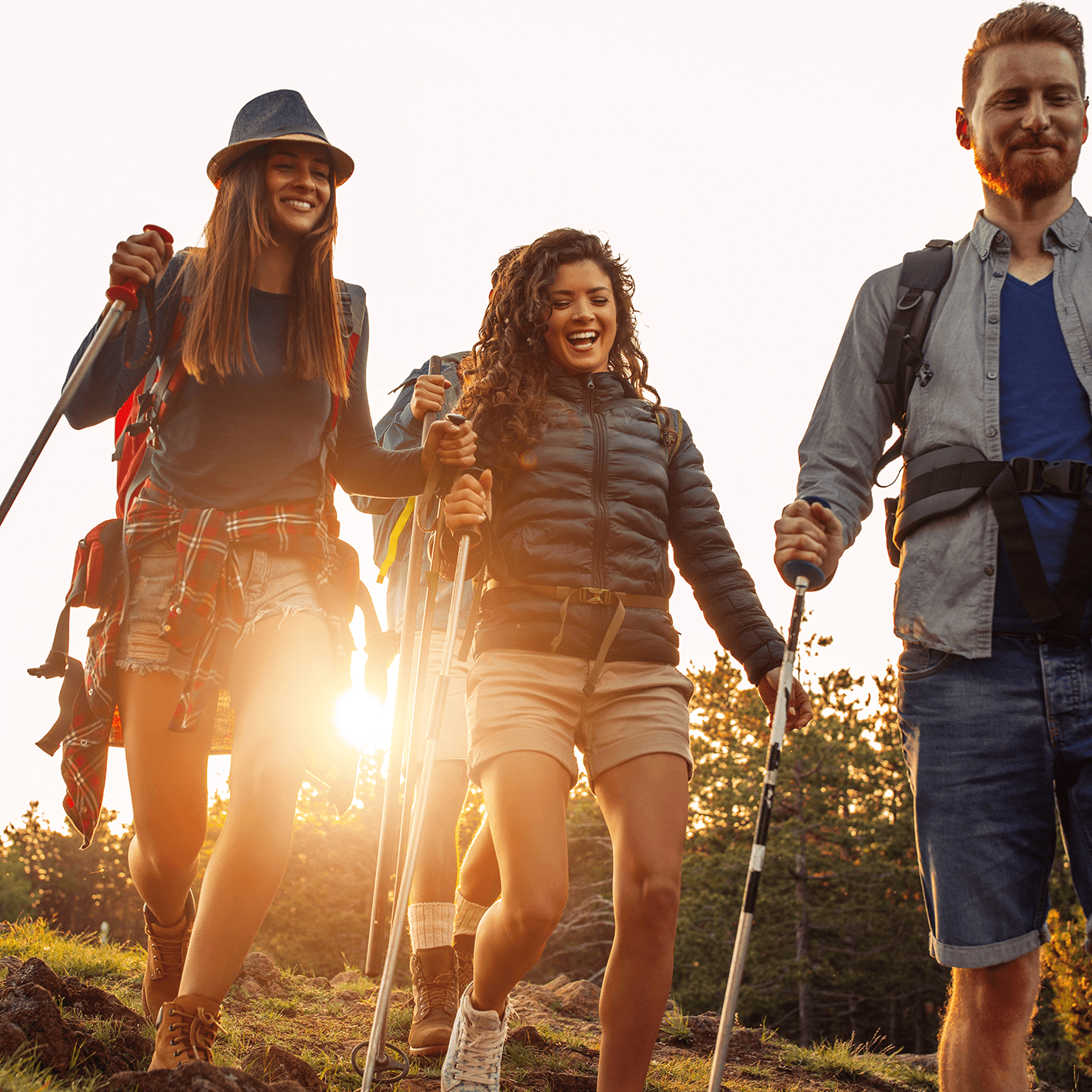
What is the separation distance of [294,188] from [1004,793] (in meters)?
2.62

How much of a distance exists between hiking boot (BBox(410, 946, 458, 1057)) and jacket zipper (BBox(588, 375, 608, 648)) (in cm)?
A: 164

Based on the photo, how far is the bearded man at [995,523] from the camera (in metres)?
2.53

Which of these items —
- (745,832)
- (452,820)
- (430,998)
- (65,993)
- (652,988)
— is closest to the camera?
(652,988)

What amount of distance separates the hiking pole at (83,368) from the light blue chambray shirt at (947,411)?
1934 millimetres

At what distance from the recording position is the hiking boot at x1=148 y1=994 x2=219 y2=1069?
8.77 ft

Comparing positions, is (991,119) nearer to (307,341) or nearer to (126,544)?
(307,341)

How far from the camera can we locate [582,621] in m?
3.34

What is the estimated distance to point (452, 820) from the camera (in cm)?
450

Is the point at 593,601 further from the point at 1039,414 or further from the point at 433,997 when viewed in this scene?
the point at 433,997

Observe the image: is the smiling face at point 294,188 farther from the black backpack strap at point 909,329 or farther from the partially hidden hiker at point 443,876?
the black backpack strap at point 909,329

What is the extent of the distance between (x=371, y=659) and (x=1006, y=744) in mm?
1907

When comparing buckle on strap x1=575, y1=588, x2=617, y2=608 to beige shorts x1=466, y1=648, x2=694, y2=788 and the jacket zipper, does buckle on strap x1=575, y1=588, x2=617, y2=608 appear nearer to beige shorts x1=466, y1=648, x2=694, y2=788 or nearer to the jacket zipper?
the jacket zipper

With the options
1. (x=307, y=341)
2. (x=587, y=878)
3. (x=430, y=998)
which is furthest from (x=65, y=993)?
(x=587, y=878)

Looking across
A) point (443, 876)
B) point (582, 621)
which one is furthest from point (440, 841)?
point (582, 621)
